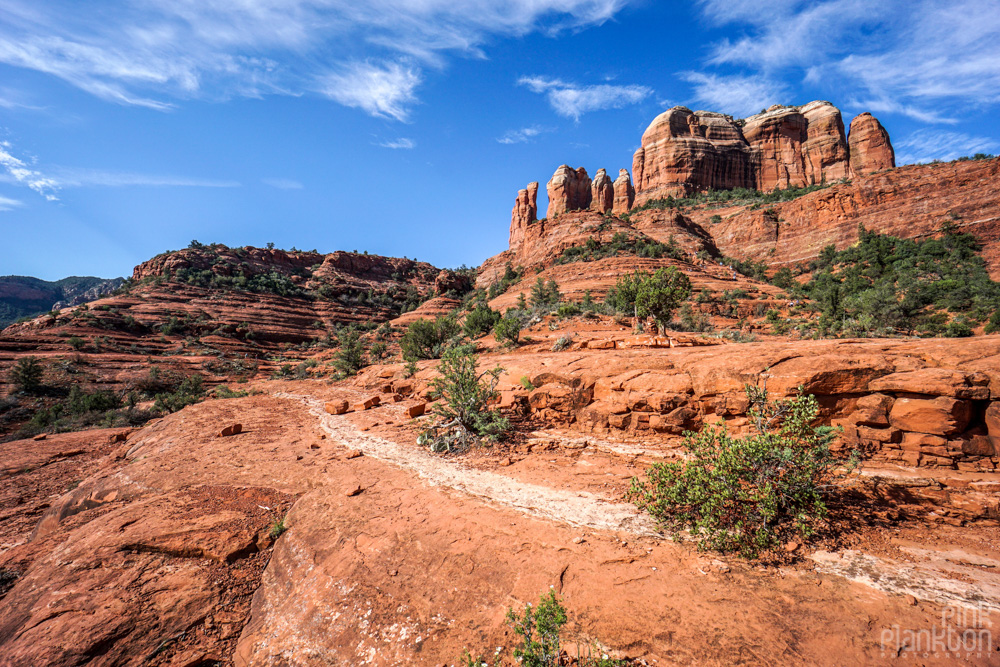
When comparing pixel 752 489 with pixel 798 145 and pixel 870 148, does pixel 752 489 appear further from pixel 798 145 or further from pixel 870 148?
pixel 798 145

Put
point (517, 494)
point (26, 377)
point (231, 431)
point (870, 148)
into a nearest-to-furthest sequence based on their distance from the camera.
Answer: point (517, 494) → point (231, 431) → point (26, 377) → point (870, 148)

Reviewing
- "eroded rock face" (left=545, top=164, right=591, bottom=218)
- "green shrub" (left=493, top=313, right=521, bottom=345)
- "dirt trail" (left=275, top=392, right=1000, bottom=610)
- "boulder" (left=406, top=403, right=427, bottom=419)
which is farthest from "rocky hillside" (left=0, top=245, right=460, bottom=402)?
"eroded rock face" (left=545, top=164, right=591, bottom=218)

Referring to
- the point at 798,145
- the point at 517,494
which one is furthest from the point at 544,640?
the point at 798,145

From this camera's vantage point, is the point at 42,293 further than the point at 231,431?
Yes

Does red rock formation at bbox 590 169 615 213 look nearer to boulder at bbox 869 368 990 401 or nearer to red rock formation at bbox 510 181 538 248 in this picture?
A: red rock formation at bbox 510 181 538 248

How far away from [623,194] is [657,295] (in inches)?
3129

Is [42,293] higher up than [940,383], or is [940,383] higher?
[42,293]

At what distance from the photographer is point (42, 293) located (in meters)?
98.6

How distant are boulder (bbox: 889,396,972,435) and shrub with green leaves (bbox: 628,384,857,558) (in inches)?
46.9

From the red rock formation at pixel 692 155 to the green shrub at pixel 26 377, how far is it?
291 feet

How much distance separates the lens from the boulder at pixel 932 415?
4902 millimetres

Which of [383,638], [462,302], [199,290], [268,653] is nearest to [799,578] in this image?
[383,638]

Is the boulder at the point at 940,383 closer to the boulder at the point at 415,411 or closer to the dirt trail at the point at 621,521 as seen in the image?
the dirt trail at the point at 621,521

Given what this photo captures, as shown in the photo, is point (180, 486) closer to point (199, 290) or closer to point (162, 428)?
point (162, 428)
